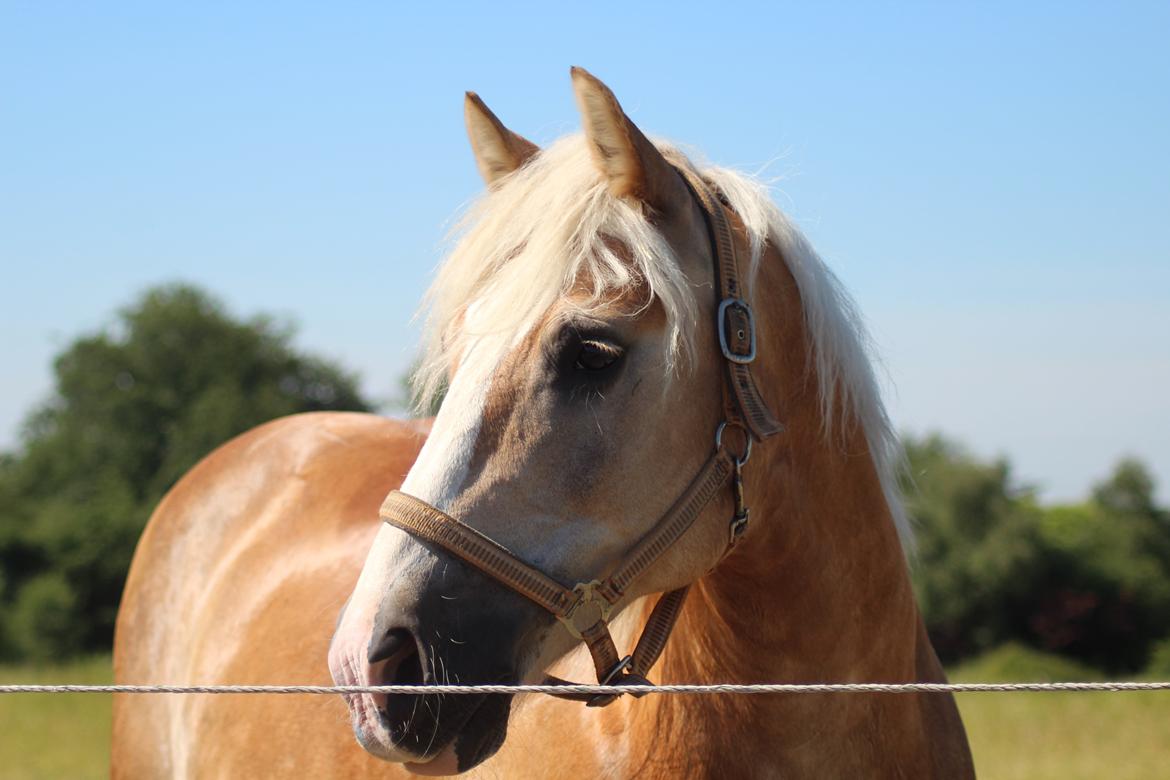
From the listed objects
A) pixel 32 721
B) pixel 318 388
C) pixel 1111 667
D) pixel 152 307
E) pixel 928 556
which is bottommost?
pixel 1111 667

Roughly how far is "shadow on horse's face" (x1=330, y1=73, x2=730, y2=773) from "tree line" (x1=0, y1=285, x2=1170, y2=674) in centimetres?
2021

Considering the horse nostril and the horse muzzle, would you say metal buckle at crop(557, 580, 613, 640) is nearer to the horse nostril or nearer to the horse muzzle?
the horse muzzle

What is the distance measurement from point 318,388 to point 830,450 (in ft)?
96.0

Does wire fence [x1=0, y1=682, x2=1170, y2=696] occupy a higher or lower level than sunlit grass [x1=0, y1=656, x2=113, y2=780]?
higher

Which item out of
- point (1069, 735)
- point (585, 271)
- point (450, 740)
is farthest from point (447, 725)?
point (1069, 735)

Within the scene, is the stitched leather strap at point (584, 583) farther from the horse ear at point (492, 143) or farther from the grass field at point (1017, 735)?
A: the grass field at point (1017, 735)

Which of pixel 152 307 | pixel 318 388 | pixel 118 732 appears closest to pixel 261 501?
pixel 118 732

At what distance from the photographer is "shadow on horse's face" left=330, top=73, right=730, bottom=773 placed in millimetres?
1709

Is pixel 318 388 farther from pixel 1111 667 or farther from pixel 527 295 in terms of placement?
pixel 527 295

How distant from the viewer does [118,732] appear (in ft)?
13.3

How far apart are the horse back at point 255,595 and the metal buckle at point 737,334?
1.23m

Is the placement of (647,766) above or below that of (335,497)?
below

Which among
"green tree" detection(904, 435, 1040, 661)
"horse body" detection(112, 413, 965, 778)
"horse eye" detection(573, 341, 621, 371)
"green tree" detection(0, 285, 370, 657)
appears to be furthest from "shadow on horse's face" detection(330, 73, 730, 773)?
"green tree" detection(0, 285, 370, 657)

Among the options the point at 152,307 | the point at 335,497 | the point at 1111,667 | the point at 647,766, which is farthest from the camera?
the point at 152,307
